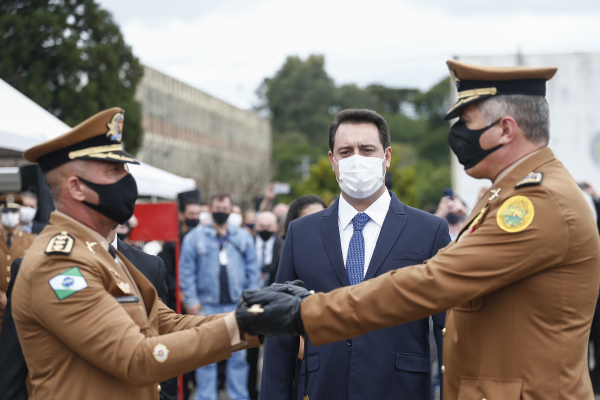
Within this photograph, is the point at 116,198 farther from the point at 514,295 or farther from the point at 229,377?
the point at 229,377

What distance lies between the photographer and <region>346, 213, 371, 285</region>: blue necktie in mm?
3482

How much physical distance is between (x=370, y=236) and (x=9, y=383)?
2.07 metres

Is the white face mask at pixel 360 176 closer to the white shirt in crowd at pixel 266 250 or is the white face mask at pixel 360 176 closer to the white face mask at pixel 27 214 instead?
the white face mask at pixel 27 214

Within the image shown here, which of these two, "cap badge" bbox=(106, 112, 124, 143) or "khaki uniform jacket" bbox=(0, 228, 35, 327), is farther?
"khaki uniform jacket" bbox=(0, 228, 35, 327)

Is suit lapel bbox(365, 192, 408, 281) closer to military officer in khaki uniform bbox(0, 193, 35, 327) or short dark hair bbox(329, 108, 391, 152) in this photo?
short dark hair bbox(329, 108, 391, 152)

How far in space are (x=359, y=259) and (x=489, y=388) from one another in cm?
109

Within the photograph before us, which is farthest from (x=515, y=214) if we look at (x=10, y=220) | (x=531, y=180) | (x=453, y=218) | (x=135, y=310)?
(x=10, y=220)

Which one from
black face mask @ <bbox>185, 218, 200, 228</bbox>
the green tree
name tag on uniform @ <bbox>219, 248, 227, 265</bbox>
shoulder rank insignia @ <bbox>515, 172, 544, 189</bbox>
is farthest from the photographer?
the green tree

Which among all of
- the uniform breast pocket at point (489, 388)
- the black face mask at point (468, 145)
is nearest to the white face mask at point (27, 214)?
the black face mask at point (468, 145)

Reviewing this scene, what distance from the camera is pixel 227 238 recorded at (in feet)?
28.0

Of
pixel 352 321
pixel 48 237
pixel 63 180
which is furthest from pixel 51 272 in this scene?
pixel 352 321

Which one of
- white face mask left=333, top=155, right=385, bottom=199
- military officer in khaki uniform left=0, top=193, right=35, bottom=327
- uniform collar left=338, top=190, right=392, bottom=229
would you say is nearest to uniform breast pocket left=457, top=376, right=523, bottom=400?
uniform collar left=338, top=190, right=392, bottom=229

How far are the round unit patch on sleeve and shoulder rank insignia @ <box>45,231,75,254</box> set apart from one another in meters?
1.71

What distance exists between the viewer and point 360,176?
11.9 feet
